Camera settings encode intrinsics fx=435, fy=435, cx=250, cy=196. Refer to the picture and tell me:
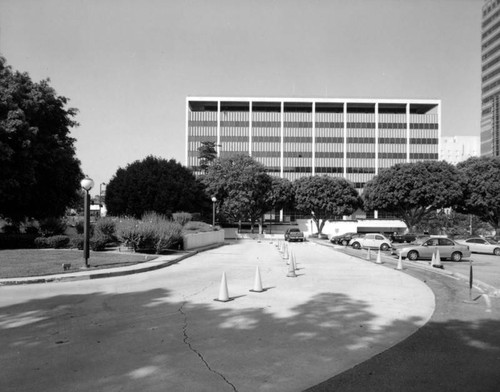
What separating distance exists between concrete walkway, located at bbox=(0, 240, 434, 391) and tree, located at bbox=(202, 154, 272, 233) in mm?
51659

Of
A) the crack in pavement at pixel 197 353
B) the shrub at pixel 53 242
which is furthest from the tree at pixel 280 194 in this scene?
the crack in pavement at pixel 197 353

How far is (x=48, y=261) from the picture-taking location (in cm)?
1788

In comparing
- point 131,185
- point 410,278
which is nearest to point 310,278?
point 410,278

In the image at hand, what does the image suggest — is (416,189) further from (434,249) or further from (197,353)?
(197,353)

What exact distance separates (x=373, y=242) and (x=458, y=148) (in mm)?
141051

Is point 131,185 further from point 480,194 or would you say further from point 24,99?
point 480,194

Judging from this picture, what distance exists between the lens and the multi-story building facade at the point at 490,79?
477ft

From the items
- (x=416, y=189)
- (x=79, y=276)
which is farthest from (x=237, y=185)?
(x=79, y=276)

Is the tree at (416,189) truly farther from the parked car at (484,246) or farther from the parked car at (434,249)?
the parked car at (434,249)

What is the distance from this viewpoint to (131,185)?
174ft

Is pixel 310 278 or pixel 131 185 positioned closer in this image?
pixel 310 278

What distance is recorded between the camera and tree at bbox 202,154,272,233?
65.5m

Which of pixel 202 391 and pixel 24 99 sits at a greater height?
pixel 24 99

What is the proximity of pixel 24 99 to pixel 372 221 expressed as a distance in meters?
67.4
